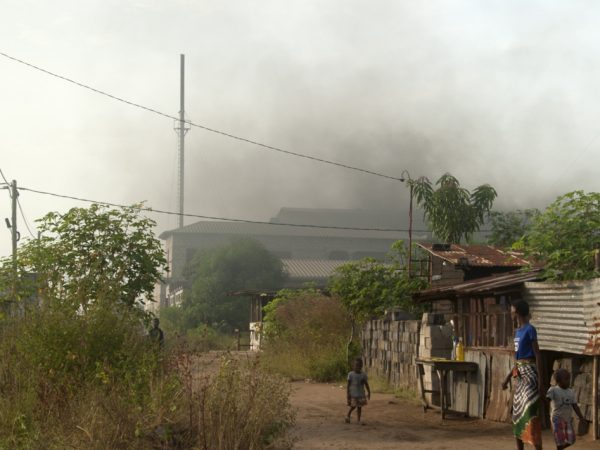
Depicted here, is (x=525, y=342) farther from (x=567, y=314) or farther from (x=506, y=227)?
(x=506, y=227)

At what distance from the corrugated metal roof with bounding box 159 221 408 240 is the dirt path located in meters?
68.0

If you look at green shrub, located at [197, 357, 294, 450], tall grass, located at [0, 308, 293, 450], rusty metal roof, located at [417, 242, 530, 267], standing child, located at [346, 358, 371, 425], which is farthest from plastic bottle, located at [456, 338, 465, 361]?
rusty metal roof, located at [417, 242, 530, 267]

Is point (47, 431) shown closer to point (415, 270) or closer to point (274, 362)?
point (274, 362)

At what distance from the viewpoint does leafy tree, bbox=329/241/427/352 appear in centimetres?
2786

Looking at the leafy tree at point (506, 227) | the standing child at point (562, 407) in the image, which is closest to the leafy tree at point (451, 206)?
the leafy tree at point (506, 227)

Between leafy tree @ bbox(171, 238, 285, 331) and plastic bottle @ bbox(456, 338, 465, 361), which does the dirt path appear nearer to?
plastic bottle @ bbox(456, 338, 465, 361)

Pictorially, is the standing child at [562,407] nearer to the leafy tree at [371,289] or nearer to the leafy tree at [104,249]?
the leafy tree at [104,249]

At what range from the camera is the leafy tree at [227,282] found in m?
56.8

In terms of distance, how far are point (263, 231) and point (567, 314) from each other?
78.1m

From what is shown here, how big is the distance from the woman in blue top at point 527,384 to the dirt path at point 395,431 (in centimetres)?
228

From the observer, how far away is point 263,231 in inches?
3568

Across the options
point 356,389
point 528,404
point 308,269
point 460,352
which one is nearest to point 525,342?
point 528,404

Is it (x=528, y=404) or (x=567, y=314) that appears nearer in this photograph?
(x=528, y=404)

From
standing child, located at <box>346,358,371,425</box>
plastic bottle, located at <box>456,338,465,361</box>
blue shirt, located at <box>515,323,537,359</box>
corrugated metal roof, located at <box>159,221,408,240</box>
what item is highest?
corrugated metal roof, located at <box>159,221,408,240</box>
